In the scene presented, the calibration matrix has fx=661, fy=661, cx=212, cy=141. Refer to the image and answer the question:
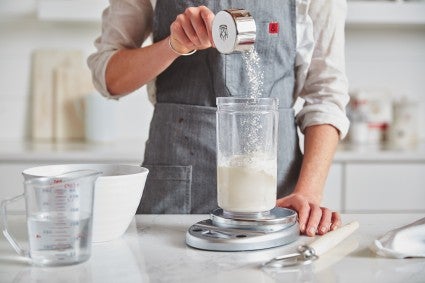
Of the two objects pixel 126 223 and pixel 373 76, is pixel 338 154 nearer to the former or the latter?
pixel 373 76

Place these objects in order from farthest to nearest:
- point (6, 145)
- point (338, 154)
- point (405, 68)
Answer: point (405, 68)
point (6, 145)
point (338, 154)

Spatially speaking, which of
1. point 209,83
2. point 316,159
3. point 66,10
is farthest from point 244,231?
point 66,10

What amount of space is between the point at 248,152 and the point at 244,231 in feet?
0.39

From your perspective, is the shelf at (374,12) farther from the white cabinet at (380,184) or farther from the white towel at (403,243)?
the white towel at (403,243)

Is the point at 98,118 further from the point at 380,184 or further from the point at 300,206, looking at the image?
the point at 300,206

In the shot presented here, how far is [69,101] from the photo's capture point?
2707 mm

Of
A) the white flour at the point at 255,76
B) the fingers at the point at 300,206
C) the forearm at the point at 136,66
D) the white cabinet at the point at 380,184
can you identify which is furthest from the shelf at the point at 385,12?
the fingers at the point at 300,206

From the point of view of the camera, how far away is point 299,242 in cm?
98

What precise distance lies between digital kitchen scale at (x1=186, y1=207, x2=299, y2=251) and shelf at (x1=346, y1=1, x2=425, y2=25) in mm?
1693

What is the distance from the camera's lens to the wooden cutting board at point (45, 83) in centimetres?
271

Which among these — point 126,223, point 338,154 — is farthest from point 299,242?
point 338,154

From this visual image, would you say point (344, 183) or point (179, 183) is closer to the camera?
point (179, 183)

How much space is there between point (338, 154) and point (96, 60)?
1.12 meters

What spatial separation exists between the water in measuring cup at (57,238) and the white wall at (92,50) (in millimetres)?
1956
